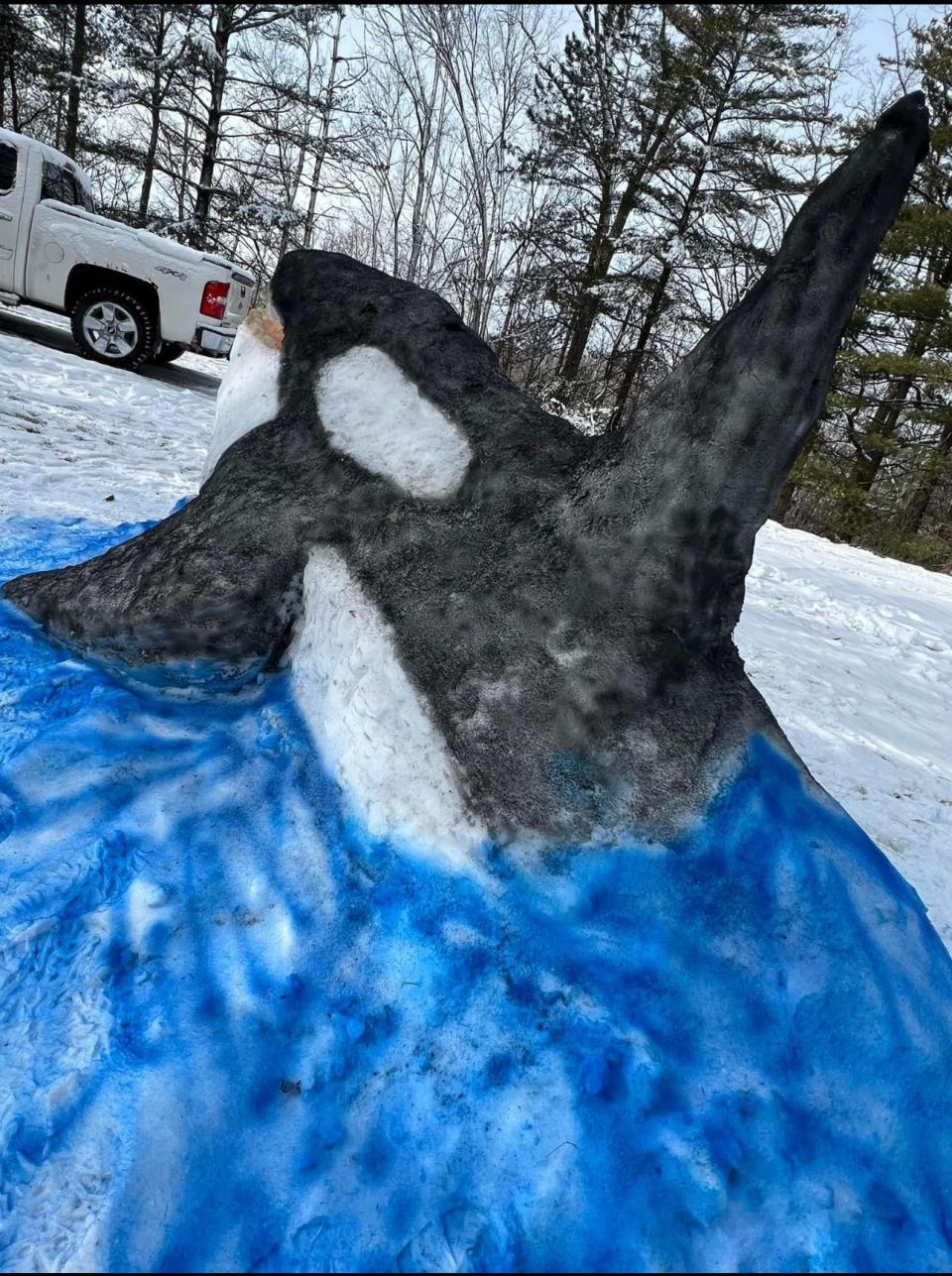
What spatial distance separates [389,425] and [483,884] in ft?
5.20

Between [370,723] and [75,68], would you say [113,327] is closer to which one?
[370,723]

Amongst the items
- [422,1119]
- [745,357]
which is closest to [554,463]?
[745,357]

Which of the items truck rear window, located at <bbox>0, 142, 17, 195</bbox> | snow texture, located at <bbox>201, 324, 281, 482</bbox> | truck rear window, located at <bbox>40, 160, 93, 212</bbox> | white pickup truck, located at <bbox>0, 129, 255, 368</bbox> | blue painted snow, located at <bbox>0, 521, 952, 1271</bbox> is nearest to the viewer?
blue painted snow, located at <bbox>0, 521, 952, 1271</bbox>

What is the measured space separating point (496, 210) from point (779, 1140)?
11.6 m

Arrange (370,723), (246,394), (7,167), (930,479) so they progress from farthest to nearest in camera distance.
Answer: (930,479)
(7,167)
(246,394)
(370,723)

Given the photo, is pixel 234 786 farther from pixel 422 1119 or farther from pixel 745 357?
pixel 745 357

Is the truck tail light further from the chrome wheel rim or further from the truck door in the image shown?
the truck door

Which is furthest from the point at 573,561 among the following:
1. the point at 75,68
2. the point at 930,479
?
the point at 75,68

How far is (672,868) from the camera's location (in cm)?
187

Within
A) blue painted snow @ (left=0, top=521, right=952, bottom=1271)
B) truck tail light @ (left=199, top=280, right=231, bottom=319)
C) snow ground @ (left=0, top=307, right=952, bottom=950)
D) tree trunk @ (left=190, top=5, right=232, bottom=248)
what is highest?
tree trunk @ (left=190, top=5, right=232, bottom=248)

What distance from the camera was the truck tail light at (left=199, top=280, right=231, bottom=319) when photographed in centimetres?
857

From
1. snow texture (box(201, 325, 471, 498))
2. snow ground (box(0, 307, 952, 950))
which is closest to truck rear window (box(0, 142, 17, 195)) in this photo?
snow ground (box(0, 307, 952, 950))

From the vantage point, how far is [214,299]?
862 centimetres

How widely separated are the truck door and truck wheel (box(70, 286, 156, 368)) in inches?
29.5
